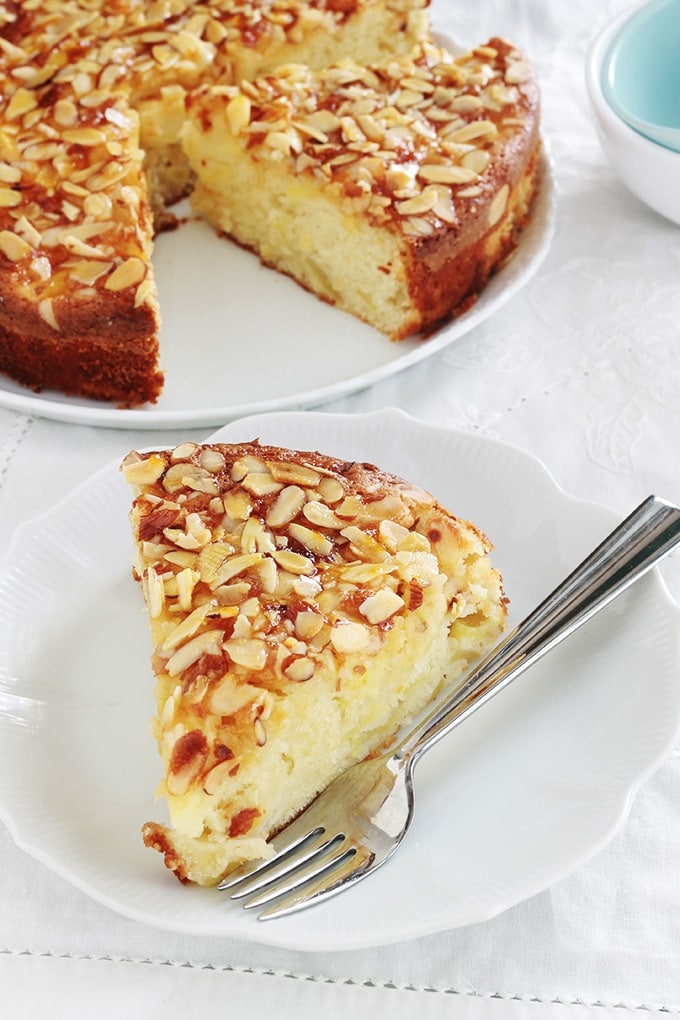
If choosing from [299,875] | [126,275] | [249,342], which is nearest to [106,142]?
[126,275]

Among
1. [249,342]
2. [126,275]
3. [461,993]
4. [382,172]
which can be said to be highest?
[382,172]

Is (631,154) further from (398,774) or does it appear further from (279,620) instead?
(398,774)

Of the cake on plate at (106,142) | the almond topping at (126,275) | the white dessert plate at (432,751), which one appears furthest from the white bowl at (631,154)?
the almond topping at (126,275)

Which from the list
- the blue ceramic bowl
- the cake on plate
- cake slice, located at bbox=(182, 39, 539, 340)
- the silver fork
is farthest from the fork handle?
the blue ceramic bowl

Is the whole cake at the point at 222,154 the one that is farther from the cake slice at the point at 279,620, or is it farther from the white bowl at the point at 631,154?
the cake slice at the point at 279,620

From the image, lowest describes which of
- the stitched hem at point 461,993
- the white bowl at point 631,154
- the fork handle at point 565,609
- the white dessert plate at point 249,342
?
the white dessert plate at point 249,342

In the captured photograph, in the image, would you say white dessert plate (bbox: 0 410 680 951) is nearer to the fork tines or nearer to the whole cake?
the fork tines
